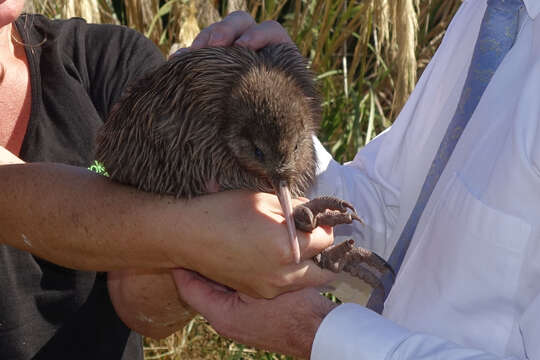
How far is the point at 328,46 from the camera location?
2.67 metres

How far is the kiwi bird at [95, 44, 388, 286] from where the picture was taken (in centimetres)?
133

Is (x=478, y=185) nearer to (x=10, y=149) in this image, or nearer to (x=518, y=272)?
(x=518, y=272)

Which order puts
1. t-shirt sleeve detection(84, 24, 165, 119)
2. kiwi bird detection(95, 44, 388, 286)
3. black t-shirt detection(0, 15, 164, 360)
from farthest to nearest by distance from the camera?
1. t-shirt sleeve detection(84, 24, 165, 119)
2. black t-shirt detection(0, 15, 164, 360)
3. kiwi bird detection(95, 44, 388, 286)

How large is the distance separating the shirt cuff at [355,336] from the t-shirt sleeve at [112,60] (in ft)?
2.63

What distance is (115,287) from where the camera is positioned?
174cm

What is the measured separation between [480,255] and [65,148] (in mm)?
968

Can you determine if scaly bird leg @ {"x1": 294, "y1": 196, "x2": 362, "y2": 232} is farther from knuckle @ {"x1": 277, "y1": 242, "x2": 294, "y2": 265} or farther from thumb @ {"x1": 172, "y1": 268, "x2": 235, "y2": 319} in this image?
thumb @ {"x1": 172, "y1": 268, "x2": 235, "y2": 319}

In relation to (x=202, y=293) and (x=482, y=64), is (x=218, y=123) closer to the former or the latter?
(x=202, y=293)

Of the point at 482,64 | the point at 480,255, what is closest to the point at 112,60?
the point at 482,64

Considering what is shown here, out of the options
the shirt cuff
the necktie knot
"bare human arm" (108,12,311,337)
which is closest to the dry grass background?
"bare human arm" (108,12,311,337)

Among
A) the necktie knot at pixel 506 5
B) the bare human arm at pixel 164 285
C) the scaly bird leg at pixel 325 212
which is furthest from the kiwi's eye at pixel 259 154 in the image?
the necktie knot at pixel 506 5

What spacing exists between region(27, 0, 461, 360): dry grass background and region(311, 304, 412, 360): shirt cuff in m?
1.13

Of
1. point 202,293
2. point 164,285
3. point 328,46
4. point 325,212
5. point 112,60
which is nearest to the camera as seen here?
point 325,212

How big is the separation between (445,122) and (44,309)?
983 mm
